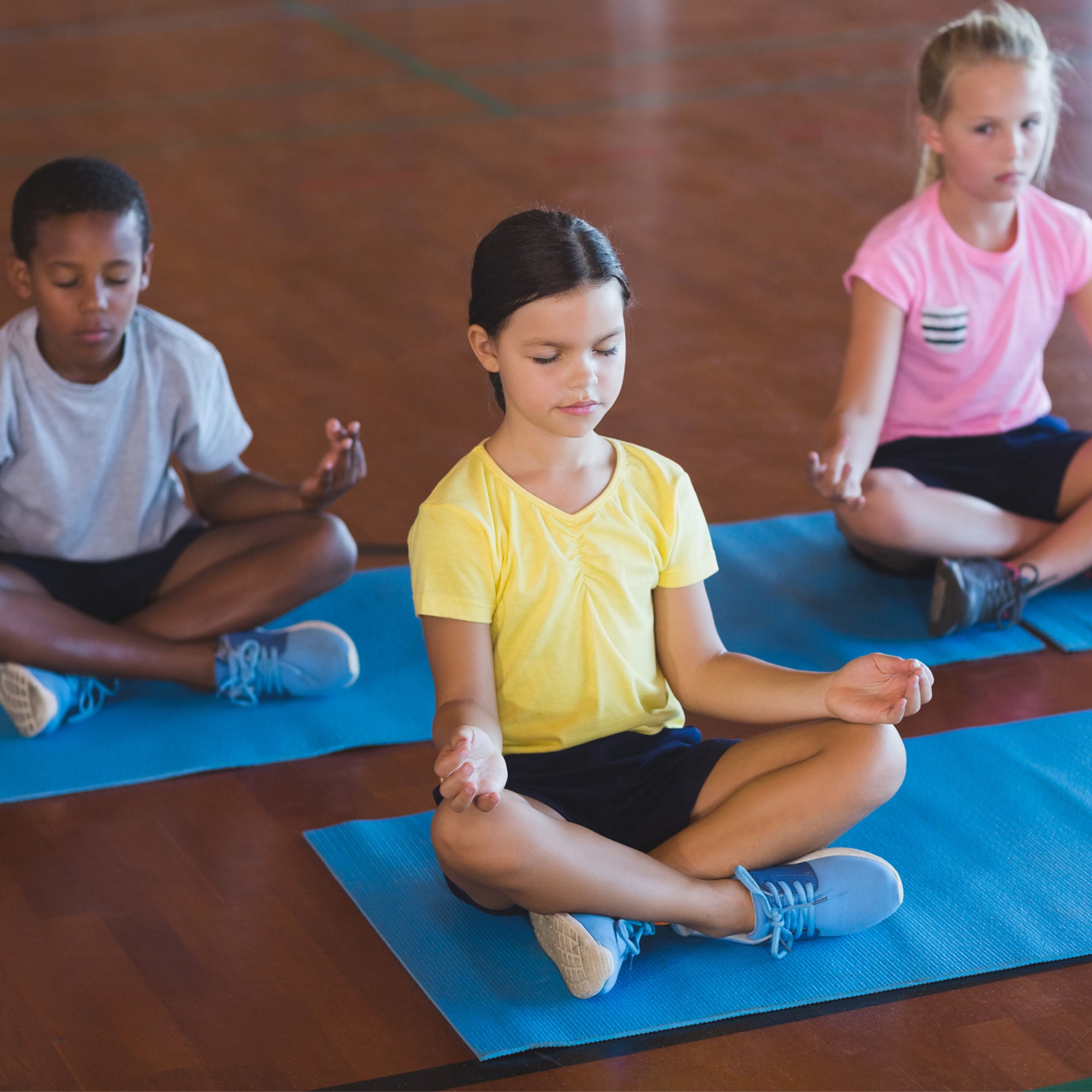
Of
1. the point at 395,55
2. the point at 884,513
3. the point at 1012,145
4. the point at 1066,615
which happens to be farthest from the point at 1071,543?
the point at 395,55

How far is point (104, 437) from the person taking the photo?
2.05 m

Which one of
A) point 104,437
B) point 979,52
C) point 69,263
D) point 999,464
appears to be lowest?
point 999,464

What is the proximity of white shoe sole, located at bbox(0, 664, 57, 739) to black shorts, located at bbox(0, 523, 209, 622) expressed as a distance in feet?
0.43

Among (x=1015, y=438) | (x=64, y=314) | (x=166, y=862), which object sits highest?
(x=64, y=314)

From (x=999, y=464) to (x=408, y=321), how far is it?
1.52m

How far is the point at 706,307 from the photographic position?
137 inches

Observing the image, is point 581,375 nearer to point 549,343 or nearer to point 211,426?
point 549,343

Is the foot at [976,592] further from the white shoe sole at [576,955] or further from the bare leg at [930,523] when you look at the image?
the white shoe sole at [576,955]

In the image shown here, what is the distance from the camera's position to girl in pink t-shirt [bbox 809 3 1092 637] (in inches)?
85.2

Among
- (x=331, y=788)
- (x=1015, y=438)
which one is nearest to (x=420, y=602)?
(x=331, y=788)

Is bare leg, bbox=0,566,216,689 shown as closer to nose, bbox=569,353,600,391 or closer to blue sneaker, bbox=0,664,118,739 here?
Answer: blue sneaker, bbox=0,664,118,739

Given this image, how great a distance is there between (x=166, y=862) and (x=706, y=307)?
6.95 ft

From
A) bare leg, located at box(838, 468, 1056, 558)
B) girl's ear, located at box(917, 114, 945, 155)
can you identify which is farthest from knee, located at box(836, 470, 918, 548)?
girl's ear, located at box(917, 114, 945, 155)

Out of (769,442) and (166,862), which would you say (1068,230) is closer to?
(769,442)
